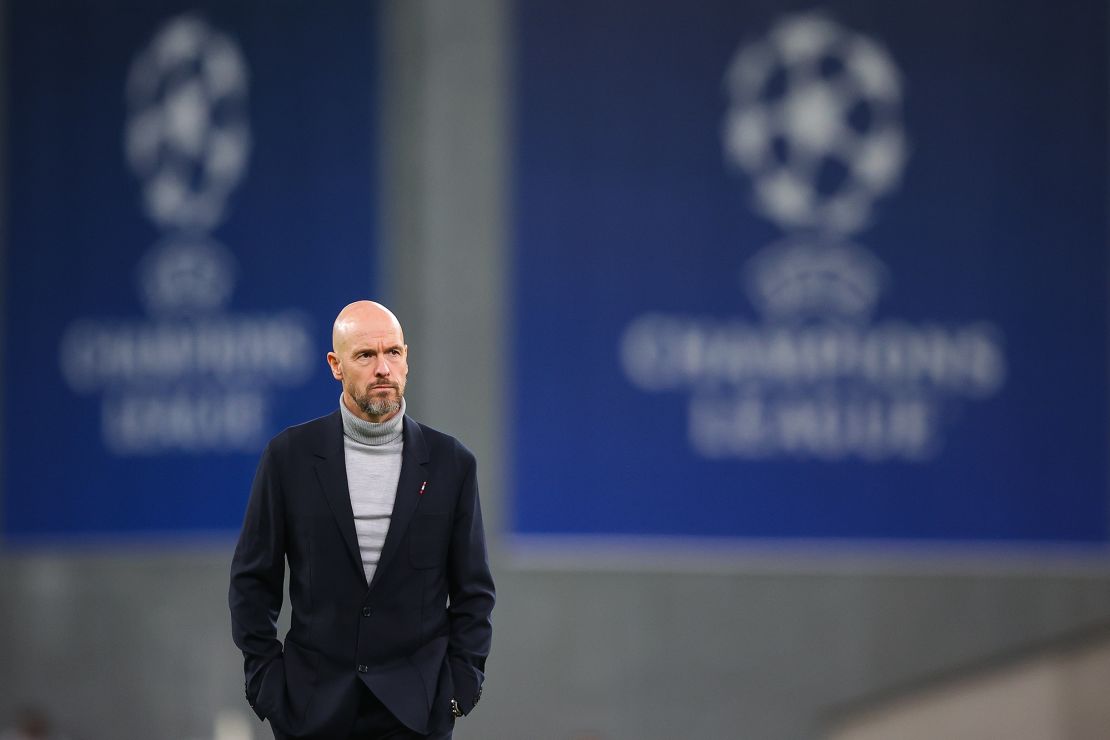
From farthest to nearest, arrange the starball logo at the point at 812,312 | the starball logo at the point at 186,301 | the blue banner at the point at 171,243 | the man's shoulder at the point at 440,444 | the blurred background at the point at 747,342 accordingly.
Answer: the starball logo at the point at 186,301 < the blue banner at the point at 171,243 < the starball logo at the point at 812,312 < the blurred background at the point at 747,342 < the man's shoulder at the point at 440,444

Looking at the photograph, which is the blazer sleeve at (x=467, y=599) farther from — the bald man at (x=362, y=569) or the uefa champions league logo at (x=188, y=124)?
the uefa champions league logo at (x=188, y=124)

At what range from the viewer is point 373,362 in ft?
9.67

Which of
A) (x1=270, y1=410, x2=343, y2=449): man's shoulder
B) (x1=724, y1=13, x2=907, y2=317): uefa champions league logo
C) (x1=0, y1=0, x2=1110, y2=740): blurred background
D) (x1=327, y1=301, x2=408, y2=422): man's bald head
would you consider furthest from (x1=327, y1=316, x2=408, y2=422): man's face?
(x1=724, y1=13, x2=907, y2=317): uefa champions league logo

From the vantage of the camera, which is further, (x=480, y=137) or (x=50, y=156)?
(x=50, y=156)

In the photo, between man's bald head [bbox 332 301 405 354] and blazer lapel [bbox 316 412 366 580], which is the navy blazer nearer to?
blazer lapel [bbox 316 412 366 580]

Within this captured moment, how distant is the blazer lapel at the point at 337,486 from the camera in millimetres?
2965

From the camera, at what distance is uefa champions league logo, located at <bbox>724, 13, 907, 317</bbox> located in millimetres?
7223

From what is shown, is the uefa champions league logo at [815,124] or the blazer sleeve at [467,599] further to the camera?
the uefa champions league logo at [815,124]

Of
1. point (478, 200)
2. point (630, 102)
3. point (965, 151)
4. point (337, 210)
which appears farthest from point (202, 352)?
point (965, 151)

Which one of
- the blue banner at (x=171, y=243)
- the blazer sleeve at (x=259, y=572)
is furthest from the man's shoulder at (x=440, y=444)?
the blue banner at (x=171, y=243)

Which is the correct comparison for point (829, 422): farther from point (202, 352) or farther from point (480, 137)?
point (202, 352)

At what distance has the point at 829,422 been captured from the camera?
7.18m

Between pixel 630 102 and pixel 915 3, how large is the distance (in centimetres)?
139

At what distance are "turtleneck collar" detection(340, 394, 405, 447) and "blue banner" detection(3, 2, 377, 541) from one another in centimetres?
455
